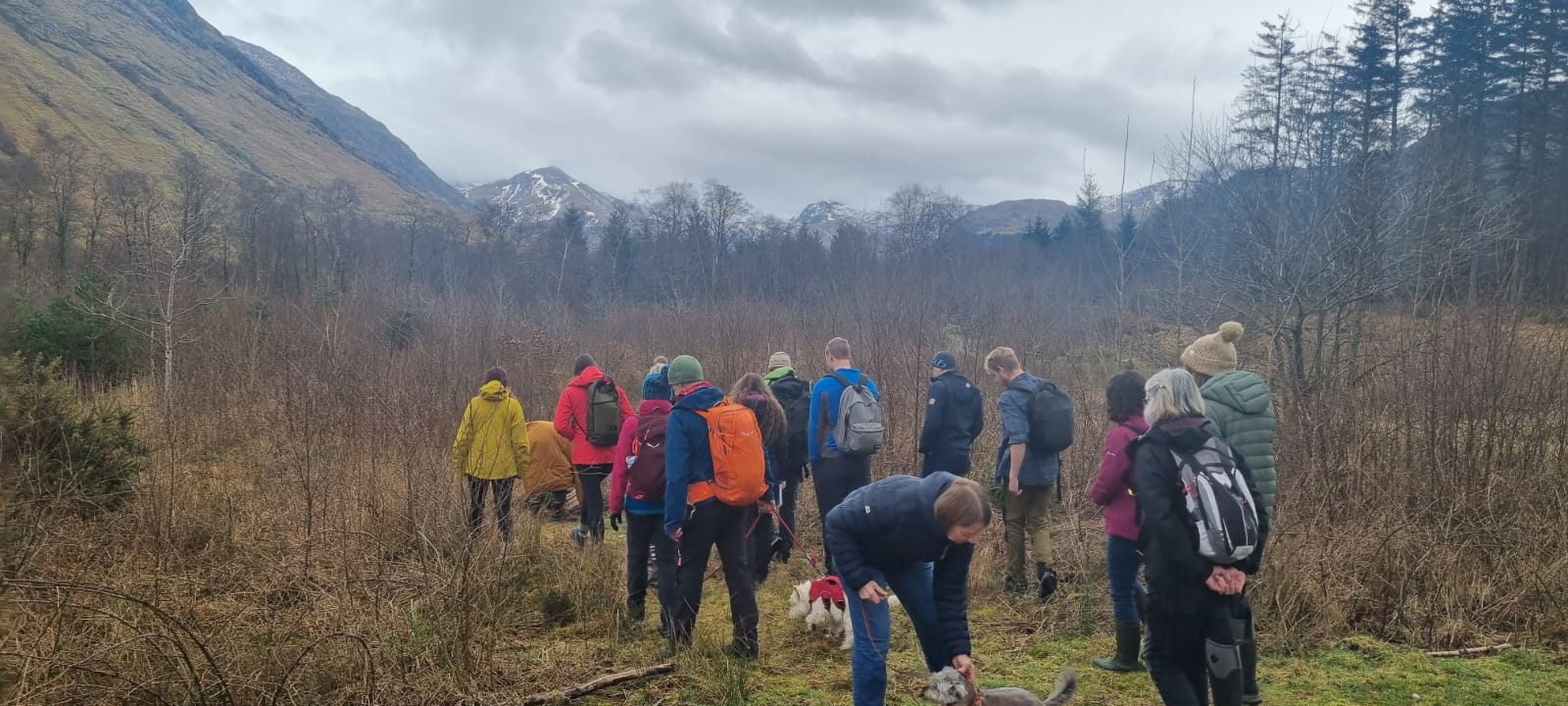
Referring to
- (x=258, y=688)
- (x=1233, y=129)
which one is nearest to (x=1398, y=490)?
(x=258, y=688)

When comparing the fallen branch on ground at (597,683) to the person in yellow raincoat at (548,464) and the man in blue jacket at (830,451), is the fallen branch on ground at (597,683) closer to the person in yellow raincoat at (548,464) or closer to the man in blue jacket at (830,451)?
the man in blue jacket at (830,451)

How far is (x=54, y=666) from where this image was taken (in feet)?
9.94

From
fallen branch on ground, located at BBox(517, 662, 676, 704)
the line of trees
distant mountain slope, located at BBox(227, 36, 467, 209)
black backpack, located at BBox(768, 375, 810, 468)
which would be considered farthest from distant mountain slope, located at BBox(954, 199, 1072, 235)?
fallen branch on ground, located at BBox(517, 662, 676, 704)

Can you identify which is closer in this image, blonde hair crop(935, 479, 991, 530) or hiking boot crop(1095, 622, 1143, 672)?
blonde hair crop(935, 479, 991, 530)

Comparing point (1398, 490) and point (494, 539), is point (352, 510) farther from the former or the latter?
point (1398, 490)

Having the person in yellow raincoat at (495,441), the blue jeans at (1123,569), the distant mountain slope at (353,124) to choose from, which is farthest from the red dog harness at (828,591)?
the distant mountain slope at (353,124)

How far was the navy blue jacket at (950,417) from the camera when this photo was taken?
5.80 metres

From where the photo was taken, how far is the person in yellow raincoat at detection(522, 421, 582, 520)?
22.7 ft

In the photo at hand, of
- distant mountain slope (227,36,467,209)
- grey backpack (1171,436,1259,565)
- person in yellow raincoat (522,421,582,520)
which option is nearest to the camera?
grey backpack (1171,436,1259,565)

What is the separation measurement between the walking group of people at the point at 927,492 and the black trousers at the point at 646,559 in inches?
0.5

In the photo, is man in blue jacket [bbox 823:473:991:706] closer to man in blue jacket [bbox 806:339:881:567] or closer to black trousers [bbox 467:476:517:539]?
man in blue jacket [bbox 806:339:881:567]

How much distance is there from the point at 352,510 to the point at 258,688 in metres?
2.05

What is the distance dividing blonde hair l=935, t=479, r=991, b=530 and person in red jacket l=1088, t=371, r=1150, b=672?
1.31 meters

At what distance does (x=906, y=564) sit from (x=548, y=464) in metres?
4.67
